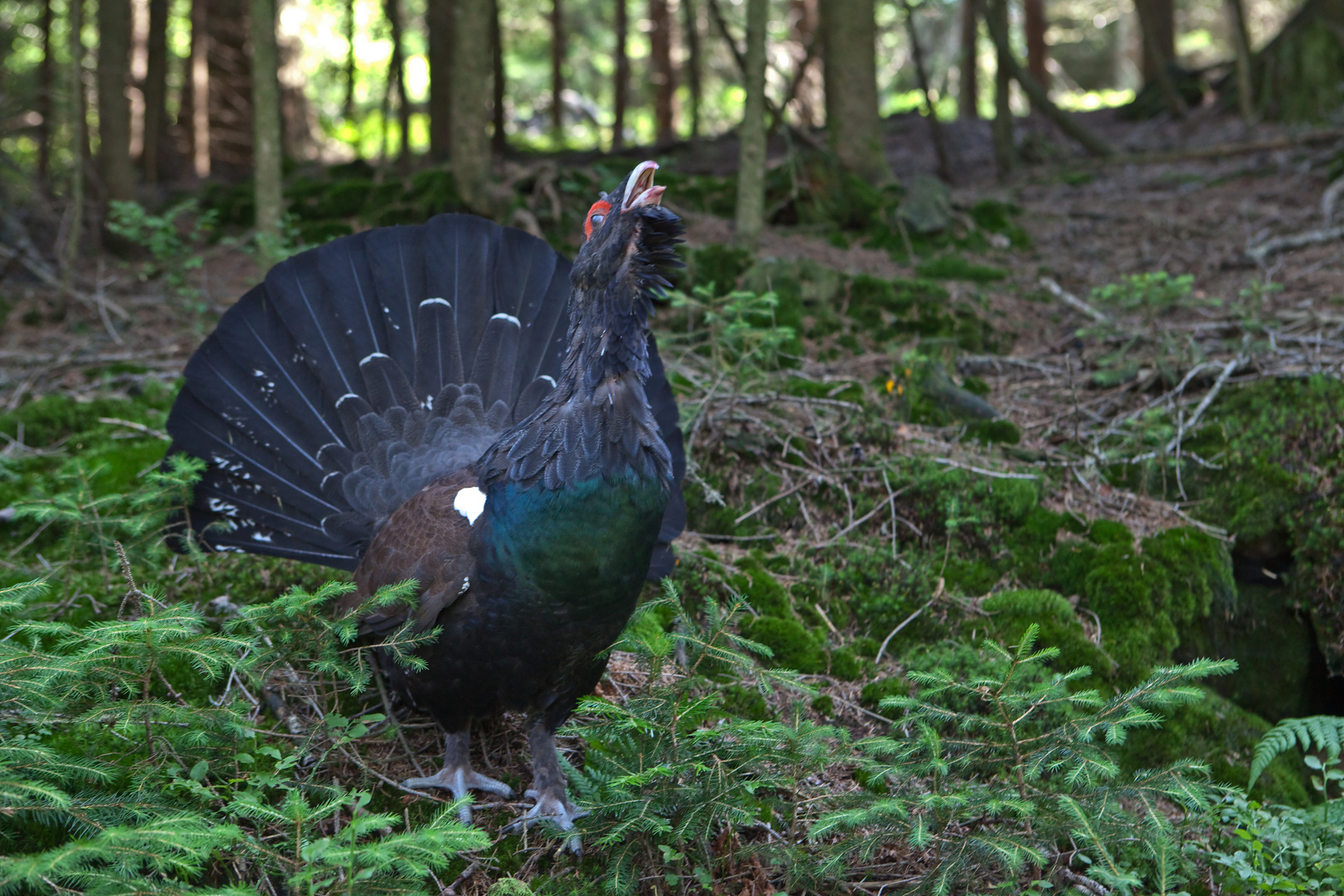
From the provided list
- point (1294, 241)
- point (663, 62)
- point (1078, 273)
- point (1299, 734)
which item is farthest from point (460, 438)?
point (663, 62)

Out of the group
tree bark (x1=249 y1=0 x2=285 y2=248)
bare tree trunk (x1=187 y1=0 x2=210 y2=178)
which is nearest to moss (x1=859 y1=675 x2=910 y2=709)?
tree bark (x1=249 y1=0 x2=285 y2=248)

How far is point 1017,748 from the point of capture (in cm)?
275

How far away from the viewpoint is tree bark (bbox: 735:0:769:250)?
7.01 metres

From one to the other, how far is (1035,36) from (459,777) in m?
19.9

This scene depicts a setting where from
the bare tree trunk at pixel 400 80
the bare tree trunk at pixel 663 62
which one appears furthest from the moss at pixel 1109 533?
the bare tree trunk at pixel 663 62

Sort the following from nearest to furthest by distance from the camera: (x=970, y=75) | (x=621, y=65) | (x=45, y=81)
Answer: (x=45, y=81) < (x=621, y=65) < (x=970, y=75)

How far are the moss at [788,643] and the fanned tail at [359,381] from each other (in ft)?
2.45

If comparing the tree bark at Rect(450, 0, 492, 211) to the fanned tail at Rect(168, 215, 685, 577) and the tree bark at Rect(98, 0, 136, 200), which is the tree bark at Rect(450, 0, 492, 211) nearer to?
the tree bark at Rect(98, 0, 136, 200)

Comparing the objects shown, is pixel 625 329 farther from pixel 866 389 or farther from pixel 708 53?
pixel 708 53

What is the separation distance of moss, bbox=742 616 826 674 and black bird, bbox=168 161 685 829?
2.42 feet

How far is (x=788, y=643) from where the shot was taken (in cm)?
422

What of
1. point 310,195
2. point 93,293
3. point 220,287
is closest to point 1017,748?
point 220,287

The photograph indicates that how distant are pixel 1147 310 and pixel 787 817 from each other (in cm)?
418

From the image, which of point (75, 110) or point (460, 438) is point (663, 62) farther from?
point (460, 438)
